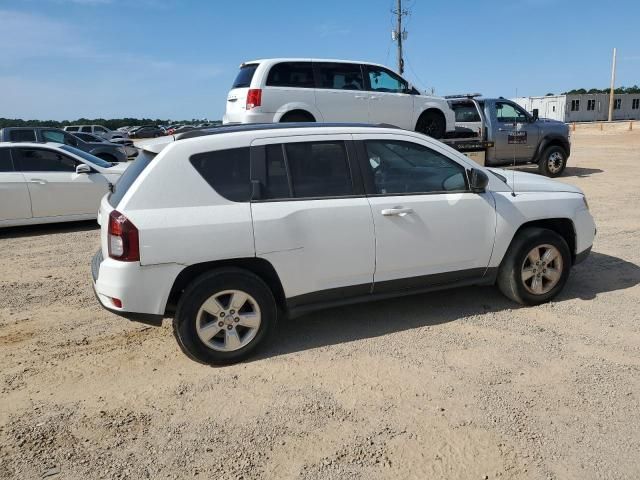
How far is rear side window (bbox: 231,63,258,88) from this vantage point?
9461mm

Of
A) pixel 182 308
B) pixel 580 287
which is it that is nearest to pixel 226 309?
pixel 182 308

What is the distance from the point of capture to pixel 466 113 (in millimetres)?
13188

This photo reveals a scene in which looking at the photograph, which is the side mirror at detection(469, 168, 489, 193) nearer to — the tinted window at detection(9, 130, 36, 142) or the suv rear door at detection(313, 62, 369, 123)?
the suv rear door at detection(313, 62, 369, 123)

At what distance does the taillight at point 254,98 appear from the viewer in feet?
30.1

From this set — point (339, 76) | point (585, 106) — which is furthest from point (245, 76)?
point (585, 106)

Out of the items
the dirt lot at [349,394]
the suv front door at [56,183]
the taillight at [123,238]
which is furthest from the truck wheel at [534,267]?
the suv front door at [56,183]

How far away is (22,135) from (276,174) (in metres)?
16.9

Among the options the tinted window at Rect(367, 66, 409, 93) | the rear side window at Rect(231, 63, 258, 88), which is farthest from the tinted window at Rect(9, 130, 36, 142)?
the tinted window at Rect(367, 66, 409, 93)

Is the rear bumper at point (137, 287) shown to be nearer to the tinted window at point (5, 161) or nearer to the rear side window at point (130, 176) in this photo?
the rear side window at point (130, 176)

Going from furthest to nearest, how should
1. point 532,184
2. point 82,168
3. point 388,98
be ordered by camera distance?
1. point 388,98
2. point 82,168
3. point 532,184

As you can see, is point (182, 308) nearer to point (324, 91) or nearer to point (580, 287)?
point (580, 287)

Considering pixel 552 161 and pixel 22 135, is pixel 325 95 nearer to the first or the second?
pixel 552 161

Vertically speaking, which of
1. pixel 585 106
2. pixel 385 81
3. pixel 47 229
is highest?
pixel 585 106

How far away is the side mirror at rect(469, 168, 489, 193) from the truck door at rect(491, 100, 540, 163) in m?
9.23
